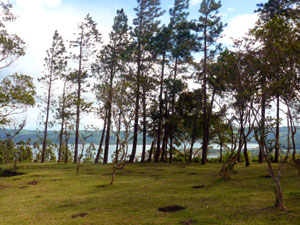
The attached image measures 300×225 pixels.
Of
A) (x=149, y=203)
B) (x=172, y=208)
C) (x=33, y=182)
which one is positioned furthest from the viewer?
(x=33, y=182)

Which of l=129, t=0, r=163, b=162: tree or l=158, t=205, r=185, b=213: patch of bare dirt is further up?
l=129, t=0, r=163, b=162: tree

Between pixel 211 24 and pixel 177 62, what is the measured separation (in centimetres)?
687

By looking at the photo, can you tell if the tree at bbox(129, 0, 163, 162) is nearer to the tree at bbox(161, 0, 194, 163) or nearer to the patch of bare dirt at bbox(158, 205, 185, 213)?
the tree at bbox(161, 0, 194, 163)

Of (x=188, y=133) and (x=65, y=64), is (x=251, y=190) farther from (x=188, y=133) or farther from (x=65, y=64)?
(x=65, y=64)

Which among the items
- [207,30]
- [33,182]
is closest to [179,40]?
[207,30]

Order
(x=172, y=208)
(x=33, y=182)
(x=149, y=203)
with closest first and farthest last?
1. (x=172, y=208)
2. (x=149, y=203)
3. (x=33, y=182)

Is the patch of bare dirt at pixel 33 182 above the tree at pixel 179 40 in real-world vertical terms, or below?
below

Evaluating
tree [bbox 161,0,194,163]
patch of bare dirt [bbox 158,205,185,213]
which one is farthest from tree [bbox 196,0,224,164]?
patch of bare dirt [bbox 158,205,185,213]

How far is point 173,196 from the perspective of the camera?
1355 centimetres

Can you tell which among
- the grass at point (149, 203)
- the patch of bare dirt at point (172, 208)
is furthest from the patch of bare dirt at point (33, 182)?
the patch of bare dirt at point (172, 208)

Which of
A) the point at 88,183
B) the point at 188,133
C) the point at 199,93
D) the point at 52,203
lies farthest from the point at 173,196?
the point at 188,133

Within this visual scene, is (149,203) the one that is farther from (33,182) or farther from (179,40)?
(179,40)

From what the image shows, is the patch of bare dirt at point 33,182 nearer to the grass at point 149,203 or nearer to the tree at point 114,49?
the grass at point 149,203

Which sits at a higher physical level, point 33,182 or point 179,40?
point 179,40
